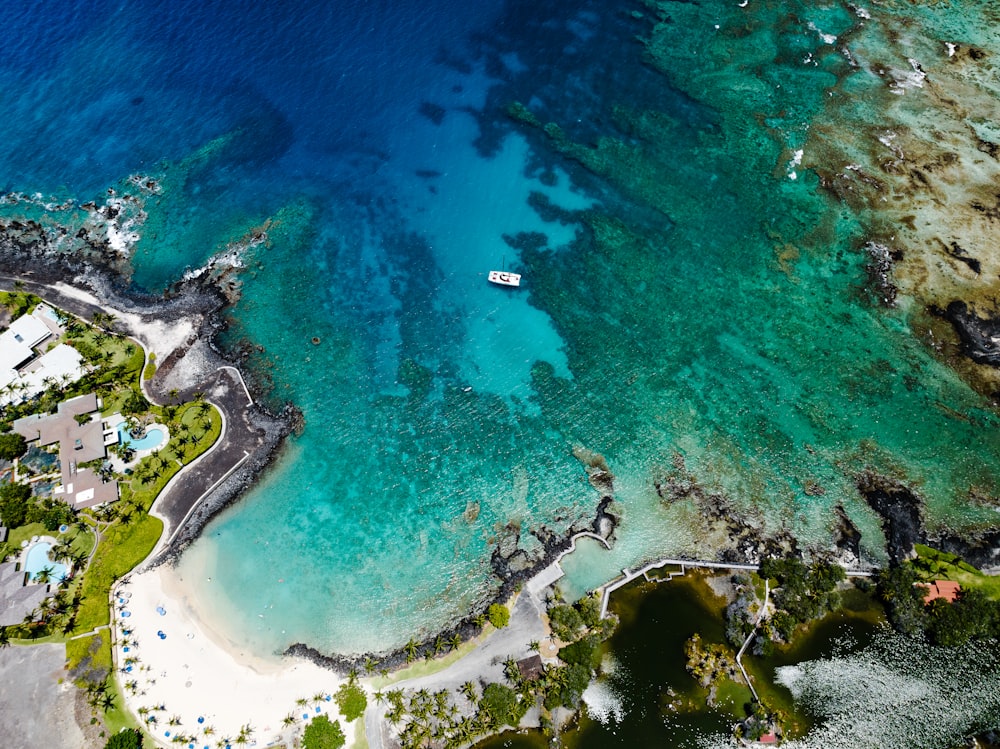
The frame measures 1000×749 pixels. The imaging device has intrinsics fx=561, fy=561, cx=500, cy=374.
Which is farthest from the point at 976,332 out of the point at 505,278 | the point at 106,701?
the point at 106,701

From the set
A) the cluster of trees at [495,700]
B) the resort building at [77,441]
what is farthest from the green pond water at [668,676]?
the resort building at [77,441]

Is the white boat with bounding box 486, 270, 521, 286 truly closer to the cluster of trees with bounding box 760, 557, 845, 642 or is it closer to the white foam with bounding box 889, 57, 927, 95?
the cluster of trees with bounding box 760, 557, 845, 642

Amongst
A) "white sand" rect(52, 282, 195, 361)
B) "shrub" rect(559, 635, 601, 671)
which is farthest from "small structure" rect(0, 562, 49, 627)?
"shrub" rect(559, 635, 601, 671)

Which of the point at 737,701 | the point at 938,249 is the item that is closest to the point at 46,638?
the point at 737,701

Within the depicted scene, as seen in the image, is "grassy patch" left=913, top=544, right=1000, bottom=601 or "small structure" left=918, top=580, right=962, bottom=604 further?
"grassy patch" left=913, top=544, right=1000, bottom=601

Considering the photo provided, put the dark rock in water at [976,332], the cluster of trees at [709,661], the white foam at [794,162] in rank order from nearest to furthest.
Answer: the cluster of trees at [709,661]
the dark rock in water at [976,332]
the white foam at [794,162]

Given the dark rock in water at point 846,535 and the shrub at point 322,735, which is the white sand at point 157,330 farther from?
the dark rock in water at point 846,535
